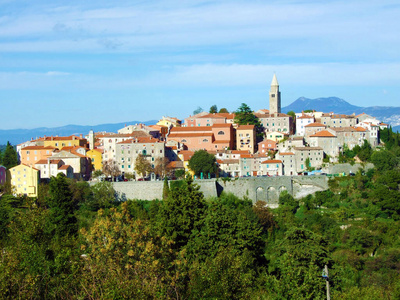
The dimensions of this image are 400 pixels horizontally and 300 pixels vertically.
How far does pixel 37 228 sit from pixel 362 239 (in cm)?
2263

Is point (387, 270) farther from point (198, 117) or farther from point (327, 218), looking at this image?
point (198, 117)

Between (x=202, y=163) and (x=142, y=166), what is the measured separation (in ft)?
15.6

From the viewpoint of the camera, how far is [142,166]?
1930 inches

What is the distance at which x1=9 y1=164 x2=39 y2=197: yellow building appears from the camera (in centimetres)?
4750

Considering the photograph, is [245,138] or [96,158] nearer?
[96,158]

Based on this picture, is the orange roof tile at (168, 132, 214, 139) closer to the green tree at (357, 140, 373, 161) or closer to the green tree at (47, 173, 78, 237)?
the green tree at (357, 140, 373, 161)

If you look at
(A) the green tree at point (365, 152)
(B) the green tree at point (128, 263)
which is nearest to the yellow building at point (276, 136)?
(A) the green tree at point (365, 152)

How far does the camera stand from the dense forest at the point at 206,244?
54.6ft

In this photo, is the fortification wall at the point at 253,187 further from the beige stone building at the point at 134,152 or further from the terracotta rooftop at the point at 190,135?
the terracotta rooftop at the point at 190,135

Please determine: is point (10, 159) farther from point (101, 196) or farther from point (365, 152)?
point (365, 152)

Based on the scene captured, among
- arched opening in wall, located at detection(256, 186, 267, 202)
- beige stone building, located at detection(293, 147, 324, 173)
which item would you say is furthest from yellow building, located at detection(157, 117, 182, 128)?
arched opening in wall, located at detection(256, 186, 267, 202)

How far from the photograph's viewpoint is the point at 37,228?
22.0 meters

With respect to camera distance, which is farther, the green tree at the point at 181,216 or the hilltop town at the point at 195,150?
the hilltop town at the point at 195,150

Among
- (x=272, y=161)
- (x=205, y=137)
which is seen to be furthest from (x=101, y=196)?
(x=272, y=161)
